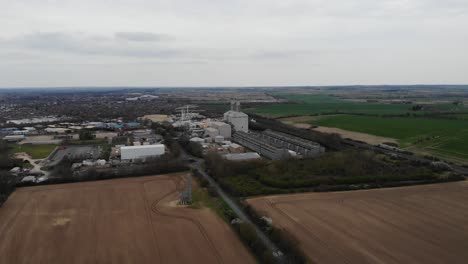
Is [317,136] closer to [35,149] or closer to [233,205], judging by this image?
[233,205]

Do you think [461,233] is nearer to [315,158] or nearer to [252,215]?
[252,215]

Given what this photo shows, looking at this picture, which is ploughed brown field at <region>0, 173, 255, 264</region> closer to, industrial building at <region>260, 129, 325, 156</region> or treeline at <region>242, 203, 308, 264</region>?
treeline at <region>242, 203, 308, 264</region>

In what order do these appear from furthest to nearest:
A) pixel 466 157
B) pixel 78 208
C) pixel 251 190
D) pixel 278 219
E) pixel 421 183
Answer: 1. pixel 466 157
2. pixel 421 183
3. pixel 251 190
4. pixel 78 208
5. pixel 278 219

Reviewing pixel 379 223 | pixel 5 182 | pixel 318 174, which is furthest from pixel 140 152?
pixel 379 223

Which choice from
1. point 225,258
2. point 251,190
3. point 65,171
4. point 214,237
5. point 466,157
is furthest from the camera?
point 466,157

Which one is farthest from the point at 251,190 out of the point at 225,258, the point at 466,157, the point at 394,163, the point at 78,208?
the point at 466,157

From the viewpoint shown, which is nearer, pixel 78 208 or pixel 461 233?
pixel 461 233
